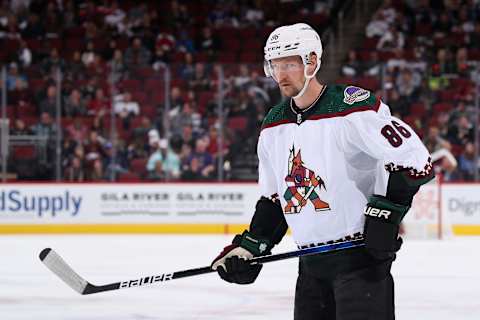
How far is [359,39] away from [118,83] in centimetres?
494

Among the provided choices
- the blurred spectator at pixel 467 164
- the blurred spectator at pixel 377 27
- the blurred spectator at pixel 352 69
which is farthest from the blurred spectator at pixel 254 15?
the blurred spectator at pixel 467 164

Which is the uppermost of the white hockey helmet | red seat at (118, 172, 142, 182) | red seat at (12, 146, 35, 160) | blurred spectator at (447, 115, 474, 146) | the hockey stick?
the white hockey helmet

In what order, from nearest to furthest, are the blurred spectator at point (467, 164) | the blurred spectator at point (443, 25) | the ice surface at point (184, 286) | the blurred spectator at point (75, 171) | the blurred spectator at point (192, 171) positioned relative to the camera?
the ice surface at point (184, 286) → the blurred spectator at point (467, 164) → the blurred spectator at point (192, 171) → the blurred spectator at point (75, 171) → the blurred spectator at point (443, 25)

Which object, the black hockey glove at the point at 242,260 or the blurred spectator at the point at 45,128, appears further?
the blurred spectator at the point at 45,128

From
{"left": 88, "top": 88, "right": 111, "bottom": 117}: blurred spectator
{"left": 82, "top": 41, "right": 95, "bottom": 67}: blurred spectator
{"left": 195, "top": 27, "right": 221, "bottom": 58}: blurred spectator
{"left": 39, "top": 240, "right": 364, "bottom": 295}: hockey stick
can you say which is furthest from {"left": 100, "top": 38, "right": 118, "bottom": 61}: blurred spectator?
{"left": 39, "top": 240, "right": 364, "bottom": 295}: hockey stick

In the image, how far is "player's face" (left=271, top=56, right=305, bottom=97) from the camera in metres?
2.72

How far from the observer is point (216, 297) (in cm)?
578

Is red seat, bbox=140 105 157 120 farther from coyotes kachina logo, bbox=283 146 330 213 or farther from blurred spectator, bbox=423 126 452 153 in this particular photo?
coyotes kachina logo, bbox=283 146 330 213

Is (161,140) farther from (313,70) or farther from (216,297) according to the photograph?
(313,70)

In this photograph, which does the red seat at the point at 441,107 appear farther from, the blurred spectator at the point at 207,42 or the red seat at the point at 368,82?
the blurred spectator at the point at 207,42

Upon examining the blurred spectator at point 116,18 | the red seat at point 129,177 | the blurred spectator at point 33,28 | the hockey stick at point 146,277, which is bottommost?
the red seat at point 129,177

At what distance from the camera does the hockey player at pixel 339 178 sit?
2611 millimetres

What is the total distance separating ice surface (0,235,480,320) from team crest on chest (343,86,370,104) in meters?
2.45

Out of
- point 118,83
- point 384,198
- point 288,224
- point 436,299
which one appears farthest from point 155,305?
point 118,83
